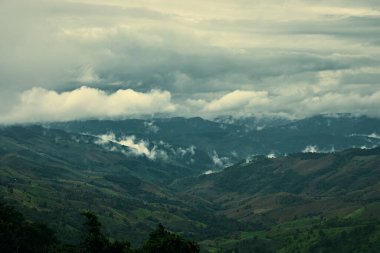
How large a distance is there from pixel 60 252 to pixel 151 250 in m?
29.2

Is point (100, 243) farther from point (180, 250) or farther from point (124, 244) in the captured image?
point (180, 250)

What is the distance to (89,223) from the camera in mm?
192625

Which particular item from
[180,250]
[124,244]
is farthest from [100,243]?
[180,250]

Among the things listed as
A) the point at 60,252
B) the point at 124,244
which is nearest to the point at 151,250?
the point at 124,244

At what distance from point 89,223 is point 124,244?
484 inches

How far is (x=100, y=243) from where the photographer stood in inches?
7308

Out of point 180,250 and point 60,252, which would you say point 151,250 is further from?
point 60,252

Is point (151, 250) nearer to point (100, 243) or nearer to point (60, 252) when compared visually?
point (100, 243)

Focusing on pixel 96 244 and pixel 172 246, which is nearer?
pixel 172 246

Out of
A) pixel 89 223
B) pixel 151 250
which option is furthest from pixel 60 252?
pixel 151 250

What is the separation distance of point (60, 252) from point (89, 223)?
44.4ft

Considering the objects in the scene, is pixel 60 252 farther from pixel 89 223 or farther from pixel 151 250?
pixel 151 250

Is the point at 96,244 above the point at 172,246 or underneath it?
above

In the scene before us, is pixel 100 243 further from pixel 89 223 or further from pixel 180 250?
pixel 180 250
